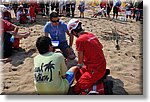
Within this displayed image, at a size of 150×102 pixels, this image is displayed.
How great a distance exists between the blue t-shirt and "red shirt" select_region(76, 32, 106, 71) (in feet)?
4.49

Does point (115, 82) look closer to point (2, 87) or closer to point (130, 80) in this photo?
point (130, 80)

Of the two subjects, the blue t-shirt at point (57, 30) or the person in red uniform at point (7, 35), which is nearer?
the blue t-shirt at point (57, 30)

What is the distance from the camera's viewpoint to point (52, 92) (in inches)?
123

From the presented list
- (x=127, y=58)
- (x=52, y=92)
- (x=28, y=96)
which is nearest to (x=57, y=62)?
(x=52, y=92)

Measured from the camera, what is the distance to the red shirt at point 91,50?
321 cm

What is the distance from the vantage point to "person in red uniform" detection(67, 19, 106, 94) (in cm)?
321

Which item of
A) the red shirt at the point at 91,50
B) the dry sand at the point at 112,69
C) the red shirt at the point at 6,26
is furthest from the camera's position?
the red shirt at the point at 6,26

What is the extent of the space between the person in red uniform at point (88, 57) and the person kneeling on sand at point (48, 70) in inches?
10.5

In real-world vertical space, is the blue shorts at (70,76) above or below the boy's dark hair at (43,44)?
below

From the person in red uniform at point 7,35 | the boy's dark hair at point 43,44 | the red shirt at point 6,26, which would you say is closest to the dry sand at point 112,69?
the person in red uniform at point 7,35

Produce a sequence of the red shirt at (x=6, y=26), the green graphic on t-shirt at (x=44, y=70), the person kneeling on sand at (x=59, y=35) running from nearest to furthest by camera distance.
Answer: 1. the green graphic on t-shirt at (x=44, y=70)
2. the person kneeling on sand at (x=59, y=35)
3. the red shirt at (x=6, y=26)

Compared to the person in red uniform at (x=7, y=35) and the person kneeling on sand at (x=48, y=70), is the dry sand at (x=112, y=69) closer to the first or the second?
the person in red uniform at (x=7, y=35)

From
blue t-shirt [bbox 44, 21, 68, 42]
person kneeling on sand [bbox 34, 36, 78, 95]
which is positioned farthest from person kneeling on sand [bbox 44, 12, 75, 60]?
person kneeling on sand [bbox 34, 36, 78, 95]

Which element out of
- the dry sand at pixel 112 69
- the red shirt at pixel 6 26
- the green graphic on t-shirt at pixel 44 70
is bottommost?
the dry sand at pixel 112 69
